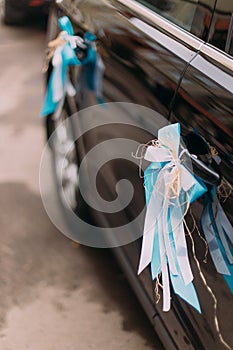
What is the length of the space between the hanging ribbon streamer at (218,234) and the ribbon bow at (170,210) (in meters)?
0.04

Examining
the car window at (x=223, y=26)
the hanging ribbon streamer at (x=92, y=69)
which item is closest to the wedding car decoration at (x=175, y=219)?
the car window at (x=223, y=26)

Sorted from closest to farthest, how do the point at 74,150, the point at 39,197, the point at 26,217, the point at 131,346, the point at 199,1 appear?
the point at 199,1 < the point at 131,346 < the point at 74,150 < the point at 26,217 < the point at 39,197

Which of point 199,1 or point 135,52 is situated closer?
point 199,1

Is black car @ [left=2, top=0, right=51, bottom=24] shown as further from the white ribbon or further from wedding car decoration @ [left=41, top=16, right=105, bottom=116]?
the white ribbon

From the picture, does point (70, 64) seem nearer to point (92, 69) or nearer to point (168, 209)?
point (92, 69)

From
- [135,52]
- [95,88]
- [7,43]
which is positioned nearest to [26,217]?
[95,88]

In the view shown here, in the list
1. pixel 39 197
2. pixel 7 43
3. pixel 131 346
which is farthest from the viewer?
pixel 7 43

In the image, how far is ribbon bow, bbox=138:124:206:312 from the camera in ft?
3.86

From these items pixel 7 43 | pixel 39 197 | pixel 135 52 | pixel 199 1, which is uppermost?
pixel 199 1

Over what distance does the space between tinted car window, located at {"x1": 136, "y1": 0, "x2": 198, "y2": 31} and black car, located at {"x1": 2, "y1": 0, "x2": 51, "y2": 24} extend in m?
3.90

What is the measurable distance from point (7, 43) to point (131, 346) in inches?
160

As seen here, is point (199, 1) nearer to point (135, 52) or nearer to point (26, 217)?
point (135, 52)

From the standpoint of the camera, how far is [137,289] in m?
1.70

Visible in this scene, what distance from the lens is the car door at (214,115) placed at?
1.12 metres
